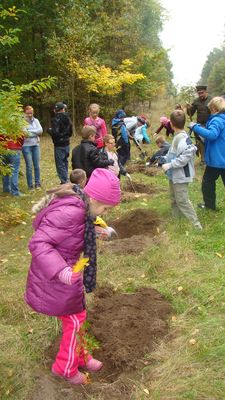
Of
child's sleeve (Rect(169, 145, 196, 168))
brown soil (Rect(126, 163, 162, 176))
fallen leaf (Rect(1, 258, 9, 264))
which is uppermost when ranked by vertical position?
child's sleeve (Rect(169, 145, 196, 168))

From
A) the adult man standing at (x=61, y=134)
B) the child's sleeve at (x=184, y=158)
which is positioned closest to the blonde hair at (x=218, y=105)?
the child's sleeve at (x=184, y=158)

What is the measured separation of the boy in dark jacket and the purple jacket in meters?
3.70

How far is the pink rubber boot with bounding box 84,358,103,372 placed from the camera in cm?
325

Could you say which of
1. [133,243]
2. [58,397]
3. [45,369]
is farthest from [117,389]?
[133,243]

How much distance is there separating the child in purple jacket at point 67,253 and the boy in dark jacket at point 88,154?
356 centimetres

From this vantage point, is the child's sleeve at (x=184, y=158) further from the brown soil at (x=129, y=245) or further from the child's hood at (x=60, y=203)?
the child's hood at (x=60, y=203)

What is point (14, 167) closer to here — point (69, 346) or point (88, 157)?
point (88, 157)

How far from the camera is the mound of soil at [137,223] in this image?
21.0 ft

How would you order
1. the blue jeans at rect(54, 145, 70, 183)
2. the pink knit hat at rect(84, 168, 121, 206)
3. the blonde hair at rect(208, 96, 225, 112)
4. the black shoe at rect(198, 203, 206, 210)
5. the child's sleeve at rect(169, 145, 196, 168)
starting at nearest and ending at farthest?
the pink knit hat at rect(84, 168, 121, 206) → the child's sleeve at rect(169, 145, 196, 168) → the blonde hair at rect(208, 96, 225, 112) → the black shoe at rect(198, 203, 206, 210) → the blue jeans at rect(54, 145, 70, 183)

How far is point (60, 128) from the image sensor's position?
27.3 ft

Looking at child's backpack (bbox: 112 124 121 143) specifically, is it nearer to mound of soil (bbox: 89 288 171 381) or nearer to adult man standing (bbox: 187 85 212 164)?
adult man standing (bbox: 187 85 212 164)

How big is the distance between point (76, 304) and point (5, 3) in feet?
51.3

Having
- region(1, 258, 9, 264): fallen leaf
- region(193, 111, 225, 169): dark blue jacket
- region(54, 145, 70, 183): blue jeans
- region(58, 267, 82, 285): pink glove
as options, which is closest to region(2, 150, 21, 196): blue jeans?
region(54, 145, 70, 183): blue jeans

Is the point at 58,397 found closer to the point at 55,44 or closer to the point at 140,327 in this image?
the point at 140,327
